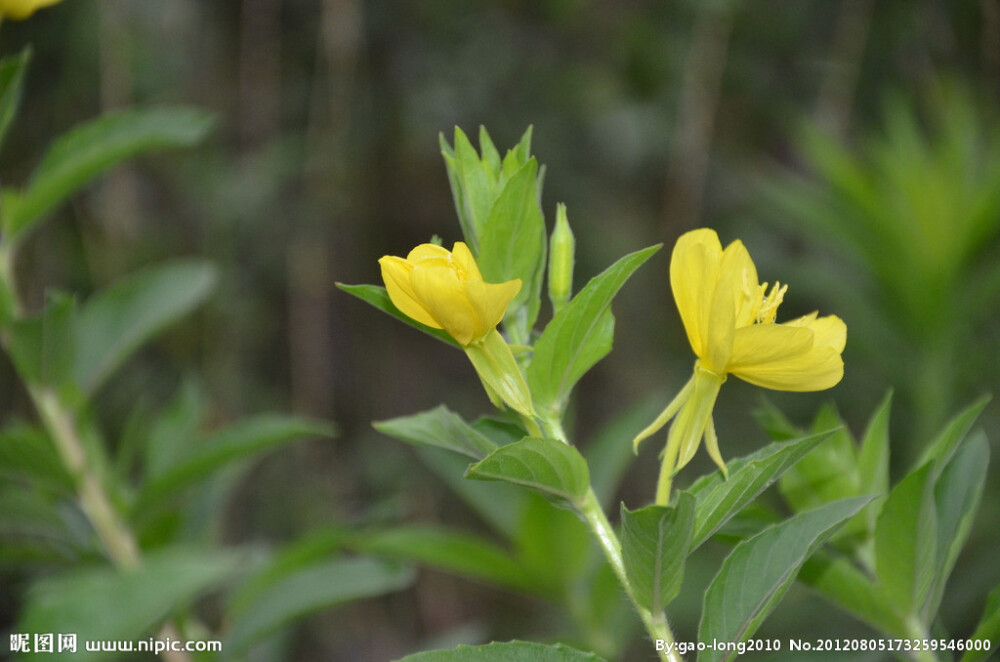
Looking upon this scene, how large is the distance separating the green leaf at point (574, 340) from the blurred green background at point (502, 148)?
3.72 feet

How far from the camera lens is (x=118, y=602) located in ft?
2.31

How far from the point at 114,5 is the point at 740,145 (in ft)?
5.93

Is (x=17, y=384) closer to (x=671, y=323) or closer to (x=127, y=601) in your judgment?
(x=127, y=601)

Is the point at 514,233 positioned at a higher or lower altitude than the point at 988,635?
higher

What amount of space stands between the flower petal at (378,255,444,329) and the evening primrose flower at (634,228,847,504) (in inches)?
6.2

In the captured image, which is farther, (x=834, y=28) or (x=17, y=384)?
(x=834, y=28)

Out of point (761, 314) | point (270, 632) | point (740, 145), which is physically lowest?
point (270, 632)

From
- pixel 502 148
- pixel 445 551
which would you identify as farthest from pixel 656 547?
pixel 502 148

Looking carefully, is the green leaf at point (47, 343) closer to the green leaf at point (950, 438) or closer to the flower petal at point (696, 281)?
the flower petal at point (696, 281)

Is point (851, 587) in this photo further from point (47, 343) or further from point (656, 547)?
point (47, 343)

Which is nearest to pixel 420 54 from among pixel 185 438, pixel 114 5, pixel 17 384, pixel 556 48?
pixel 556 48

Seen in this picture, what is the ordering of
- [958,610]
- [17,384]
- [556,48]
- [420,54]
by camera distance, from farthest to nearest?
[556,48]
[420,54]
[17,384]
[958,610]

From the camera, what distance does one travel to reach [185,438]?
1.01 m

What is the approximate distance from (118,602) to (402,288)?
410 mm
